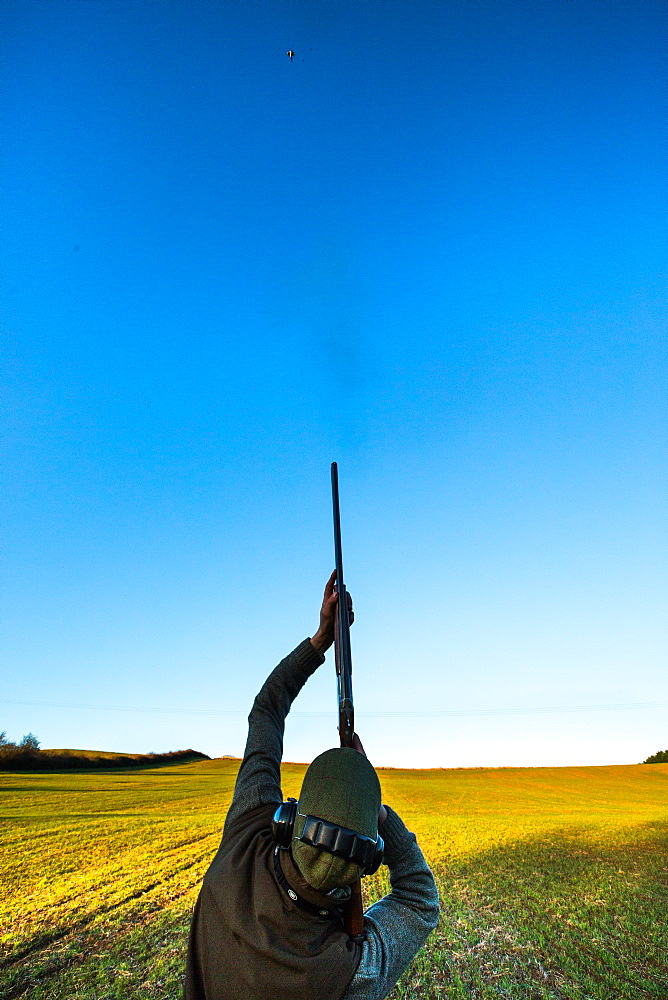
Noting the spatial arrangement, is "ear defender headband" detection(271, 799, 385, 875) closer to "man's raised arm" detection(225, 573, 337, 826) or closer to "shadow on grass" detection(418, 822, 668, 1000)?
"man's raised arm" detection(225, 573, 337, 826)

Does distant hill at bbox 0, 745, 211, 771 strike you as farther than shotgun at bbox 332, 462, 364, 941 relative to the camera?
Yes

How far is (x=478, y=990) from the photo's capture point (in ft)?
14.3

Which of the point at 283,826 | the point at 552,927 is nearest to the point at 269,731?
the point at 283,826

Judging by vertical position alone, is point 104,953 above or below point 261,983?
below

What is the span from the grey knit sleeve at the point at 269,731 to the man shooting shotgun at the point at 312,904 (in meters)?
0.07

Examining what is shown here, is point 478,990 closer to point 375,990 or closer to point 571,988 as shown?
point 571,988

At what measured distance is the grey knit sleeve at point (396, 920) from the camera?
1.70 metres

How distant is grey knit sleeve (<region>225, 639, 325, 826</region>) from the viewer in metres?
2.10

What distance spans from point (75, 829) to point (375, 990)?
11.1m

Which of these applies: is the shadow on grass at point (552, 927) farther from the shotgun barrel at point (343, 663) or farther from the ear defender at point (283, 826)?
the ear defender at point (283, 826)

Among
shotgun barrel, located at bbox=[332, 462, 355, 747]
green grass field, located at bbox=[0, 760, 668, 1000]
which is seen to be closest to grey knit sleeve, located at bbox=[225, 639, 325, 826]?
shotgun barrel, located at bbox=[332, 462, 355, 747]

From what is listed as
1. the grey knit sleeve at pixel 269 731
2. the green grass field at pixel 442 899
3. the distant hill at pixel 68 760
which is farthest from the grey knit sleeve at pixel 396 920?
the distant hill at pixel 68 760

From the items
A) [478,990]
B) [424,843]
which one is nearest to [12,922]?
[478,990]

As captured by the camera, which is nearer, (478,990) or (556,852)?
(478,990)
